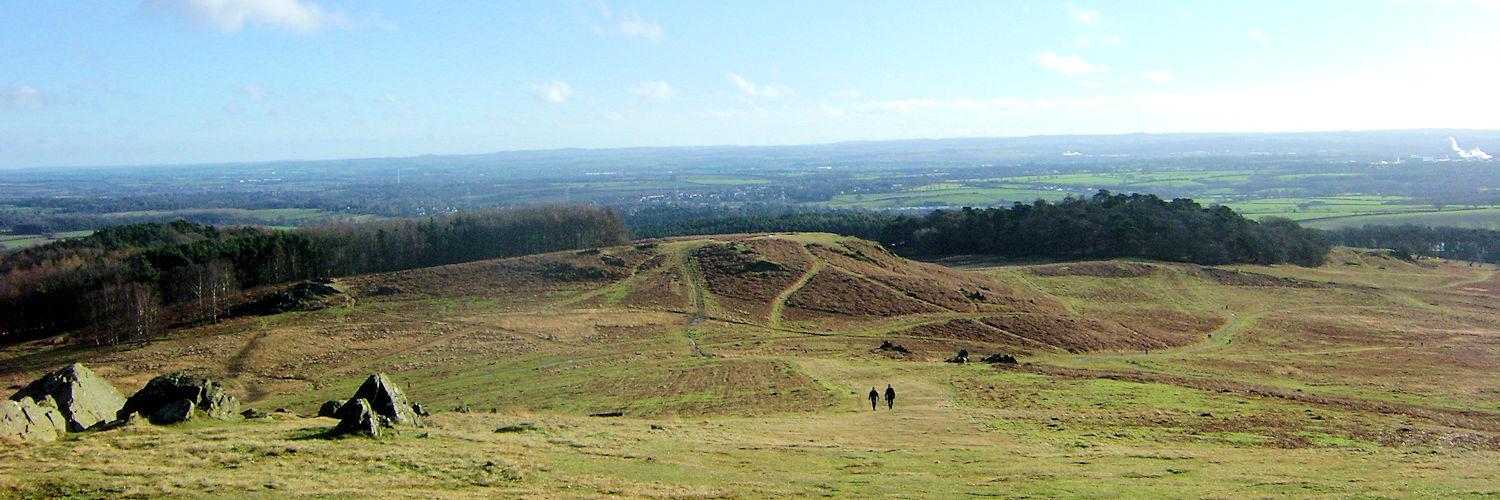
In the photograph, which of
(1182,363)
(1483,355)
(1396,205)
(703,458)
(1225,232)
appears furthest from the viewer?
(1396,205)

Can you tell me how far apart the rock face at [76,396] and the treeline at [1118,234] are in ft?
252

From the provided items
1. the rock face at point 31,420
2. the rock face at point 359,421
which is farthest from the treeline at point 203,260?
the rock face at point 359,421

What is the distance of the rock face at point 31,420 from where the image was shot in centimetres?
1775

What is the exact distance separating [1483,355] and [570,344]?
4573cm

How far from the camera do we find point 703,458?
20.4 m

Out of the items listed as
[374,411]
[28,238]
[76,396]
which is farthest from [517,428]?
[28,238]

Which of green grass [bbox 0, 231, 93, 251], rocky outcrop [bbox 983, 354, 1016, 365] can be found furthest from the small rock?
green grass [bbox 0, 231, 93, 251]

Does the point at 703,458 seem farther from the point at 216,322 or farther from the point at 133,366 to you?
the point at 216,322

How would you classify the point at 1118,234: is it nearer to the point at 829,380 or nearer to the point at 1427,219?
the point at 829,380

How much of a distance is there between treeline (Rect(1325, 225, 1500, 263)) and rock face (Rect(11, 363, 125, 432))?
111m

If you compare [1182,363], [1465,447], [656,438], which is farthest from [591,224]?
[1465,447]

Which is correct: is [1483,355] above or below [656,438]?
below

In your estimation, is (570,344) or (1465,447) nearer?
(1465,447)

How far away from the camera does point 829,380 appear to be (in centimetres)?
3531
